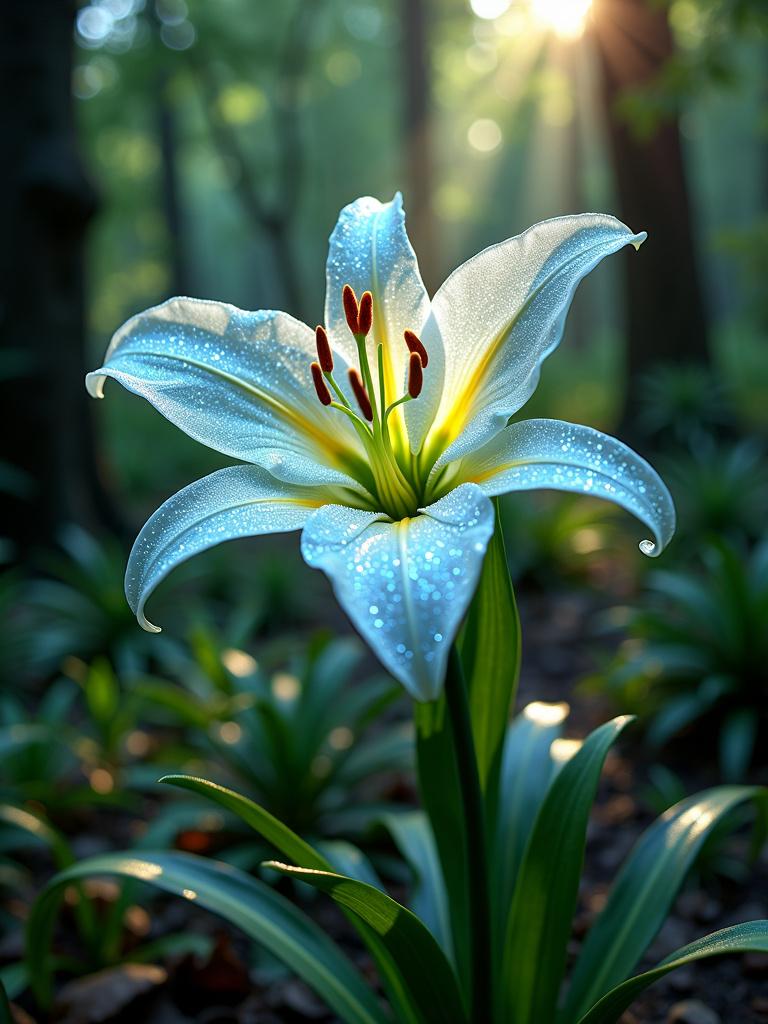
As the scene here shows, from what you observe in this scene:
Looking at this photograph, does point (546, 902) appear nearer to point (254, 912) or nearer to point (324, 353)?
point (254, 912)

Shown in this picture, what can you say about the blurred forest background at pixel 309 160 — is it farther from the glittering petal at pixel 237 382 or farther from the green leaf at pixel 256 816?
the green leaf at pixel 256 816

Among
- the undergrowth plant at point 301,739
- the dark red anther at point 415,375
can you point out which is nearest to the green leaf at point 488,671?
the dark red anther at point 415,375

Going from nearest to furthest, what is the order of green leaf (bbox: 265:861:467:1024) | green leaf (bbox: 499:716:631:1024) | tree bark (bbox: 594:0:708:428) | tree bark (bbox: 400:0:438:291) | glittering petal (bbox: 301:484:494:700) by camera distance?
1. glittering petal (bbox: 301:484:494:700)
2. green leaf (bbox: 265:861:467:1024)
3. green leaf (bbox: 499:716:631:1024)
4. tree bark (bbox: 594:0:708:428)
5. tree bark (bbox: 400:0:438:291)

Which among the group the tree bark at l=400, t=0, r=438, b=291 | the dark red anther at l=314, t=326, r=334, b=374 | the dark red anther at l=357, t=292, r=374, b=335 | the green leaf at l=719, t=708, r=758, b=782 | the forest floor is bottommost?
the forest floor

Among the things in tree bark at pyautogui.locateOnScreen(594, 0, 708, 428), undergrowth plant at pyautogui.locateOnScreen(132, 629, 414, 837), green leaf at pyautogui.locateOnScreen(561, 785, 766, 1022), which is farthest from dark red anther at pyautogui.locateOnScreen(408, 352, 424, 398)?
tree bark at pyautogui.locateOnScreen(594, 0, 708, 428)

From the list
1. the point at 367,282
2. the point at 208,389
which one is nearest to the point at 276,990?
the point at 208,389

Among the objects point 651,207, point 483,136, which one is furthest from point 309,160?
point 651,207

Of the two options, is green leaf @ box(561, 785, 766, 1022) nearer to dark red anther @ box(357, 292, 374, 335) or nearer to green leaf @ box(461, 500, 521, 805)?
green leaf @ box(461, 500, 521, 805)

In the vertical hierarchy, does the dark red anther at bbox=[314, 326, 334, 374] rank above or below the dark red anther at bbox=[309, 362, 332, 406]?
above
